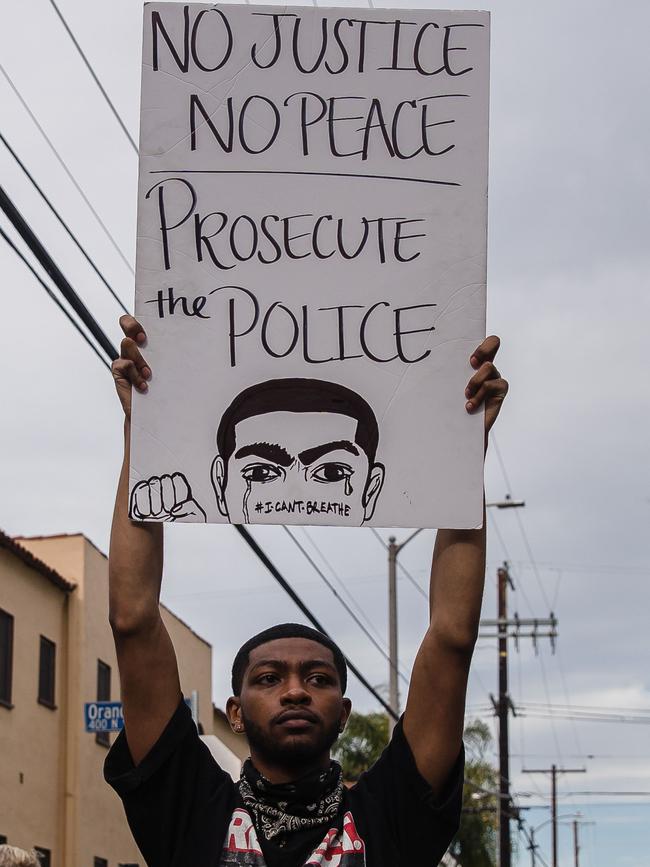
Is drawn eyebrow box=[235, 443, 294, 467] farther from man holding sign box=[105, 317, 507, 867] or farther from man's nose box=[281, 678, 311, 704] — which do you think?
man's nose box=[281, 678, 311, 704]

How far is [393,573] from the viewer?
23.0 meters

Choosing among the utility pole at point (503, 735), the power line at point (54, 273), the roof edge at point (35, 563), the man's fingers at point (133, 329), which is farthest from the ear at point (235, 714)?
the utility pole at point (503, 735)

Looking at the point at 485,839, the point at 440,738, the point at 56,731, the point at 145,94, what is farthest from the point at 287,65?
the point at 485,839

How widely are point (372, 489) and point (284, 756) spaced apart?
626 mm

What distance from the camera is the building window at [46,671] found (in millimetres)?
20625

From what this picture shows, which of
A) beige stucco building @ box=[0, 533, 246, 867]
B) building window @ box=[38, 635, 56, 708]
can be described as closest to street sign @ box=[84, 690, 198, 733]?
beige stucco building @ box=[0, 533, 246, 867]

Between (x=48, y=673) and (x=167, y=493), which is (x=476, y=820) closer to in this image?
(x=48, y=673)

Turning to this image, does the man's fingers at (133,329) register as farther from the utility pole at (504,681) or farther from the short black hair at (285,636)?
the utility pole at (504,681)

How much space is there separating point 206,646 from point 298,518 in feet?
90.9

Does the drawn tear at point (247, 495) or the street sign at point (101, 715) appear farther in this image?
the street sign at point (101, 715)

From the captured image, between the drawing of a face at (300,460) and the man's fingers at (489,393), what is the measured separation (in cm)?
23

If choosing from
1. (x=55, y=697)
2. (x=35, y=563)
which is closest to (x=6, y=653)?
(x=35, y=563)

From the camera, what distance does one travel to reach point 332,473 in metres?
3.31

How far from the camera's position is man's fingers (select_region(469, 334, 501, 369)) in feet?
10.9
